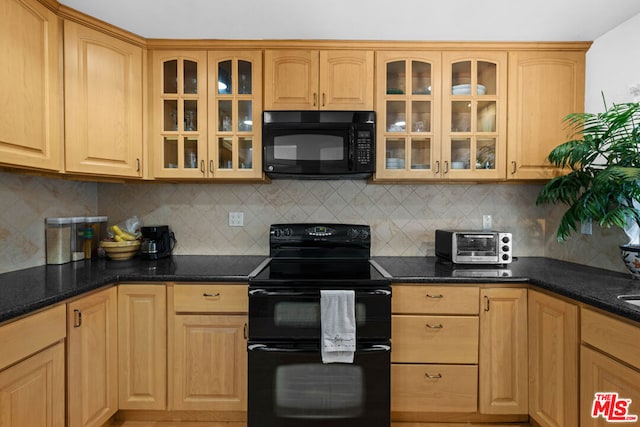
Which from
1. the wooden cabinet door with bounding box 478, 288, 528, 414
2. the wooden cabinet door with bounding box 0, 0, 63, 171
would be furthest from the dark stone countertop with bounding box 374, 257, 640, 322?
the wooden cabinet door with bounding box 0, 0, 63, 171

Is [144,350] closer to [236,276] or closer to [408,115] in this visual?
[236,276]

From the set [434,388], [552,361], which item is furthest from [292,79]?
[552,361]

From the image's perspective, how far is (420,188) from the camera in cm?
248

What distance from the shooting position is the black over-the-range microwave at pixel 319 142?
2.05 metres

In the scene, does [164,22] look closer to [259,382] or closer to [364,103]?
[364,103]

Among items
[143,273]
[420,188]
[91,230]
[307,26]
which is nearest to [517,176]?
[420,188]

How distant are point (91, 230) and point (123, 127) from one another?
2.54ft

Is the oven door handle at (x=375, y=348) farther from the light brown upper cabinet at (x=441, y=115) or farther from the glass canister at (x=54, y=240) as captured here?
the glass canister at (x=54, y=240)

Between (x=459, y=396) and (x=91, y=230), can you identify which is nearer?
(x=459, y=396)

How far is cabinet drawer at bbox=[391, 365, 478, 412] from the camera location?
71.9 inches

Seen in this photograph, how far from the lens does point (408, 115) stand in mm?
2154

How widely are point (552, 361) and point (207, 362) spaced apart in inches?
71.0

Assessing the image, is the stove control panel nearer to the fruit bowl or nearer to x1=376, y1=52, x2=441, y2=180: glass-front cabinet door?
x1=376, y1=52, x2=441, y2=180: glass-front cabinet door

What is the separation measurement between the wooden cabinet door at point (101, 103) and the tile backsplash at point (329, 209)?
0.48 metres
